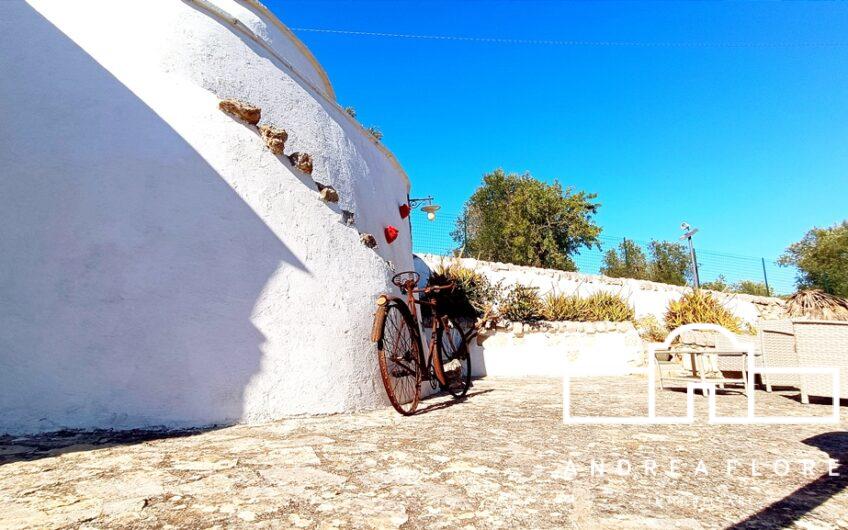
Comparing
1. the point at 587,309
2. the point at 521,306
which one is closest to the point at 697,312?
the point at 587,309

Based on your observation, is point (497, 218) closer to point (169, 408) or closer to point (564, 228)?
point (564, 228)

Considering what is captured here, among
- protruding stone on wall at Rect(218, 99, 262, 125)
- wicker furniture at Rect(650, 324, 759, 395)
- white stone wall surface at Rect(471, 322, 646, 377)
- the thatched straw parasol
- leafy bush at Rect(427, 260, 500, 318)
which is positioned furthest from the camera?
white stone wall surface at Rect(471, 322, 646, 377)

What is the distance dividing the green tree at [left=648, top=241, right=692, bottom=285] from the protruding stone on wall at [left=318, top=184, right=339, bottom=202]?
16.2 m

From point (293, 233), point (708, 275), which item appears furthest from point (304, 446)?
point (708, 275)

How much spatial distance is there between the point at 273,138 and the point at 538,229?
51.3ft

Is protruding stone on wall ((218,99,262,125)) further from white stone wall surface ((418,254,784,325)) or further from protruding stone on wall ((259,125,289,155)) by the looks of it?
white stone wall surface ((418,254,784,325))

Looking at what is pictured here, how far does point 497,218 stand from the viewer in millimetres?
19391

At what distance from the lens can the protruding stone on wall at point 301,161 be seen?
13.9ft

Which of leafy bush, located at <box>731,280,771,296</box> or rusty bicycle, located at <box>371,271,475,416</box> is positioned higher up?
leafy bush, located at <box>731,280,771,296</box>

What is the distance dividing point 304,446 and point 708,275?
15.3m

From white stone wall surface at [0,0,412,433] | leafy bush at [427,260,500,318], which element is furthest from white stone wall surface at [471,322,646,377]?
white stone wall surface at [0,0,412,433]

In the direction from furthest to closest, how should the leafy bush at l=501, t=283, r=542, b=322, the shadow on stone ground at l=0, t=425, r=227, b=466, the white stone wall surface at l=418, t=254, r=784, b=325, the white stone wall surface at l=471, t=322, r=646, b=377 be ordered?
the white stone wall surface at l=418, t=254, r=784, b=325
the leafy bush at l=501, t=283, r=542, b=322
the white stone wall surface at l=471, t=322, r=646, b=377
the shadow on stone ground at l=0, t=425, r=227, b=466

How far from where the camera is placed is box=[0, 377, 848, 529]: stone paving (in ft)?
5.97

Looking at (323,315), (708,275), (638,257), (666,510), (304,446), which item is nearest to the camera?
(666,510)
